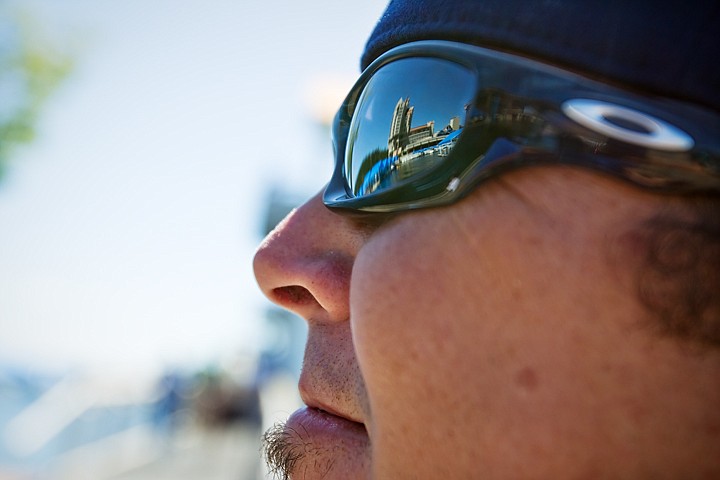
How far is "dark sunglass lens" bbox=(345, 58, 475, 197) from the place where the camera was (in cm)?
129

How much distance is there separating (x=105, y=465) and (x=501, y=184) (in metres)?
11.9

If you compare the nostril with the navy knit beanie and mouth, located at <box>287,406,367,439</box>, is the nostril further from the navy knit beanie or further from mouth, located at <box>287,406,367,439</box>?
the navy knit beanie

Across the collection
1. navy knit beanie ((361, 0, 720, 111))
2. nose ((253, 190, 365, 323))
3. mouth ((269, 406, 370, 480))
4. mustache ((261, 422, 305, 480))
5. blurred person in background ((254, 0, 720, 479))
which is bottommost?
mustache ((261, 422, 305, 480))

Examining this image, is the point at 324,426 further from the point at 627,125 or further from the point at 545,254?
the point at 627,125

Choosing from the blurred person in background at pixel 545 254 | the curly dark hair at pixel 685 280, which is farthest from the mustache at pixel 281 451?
the curly dark hair at pixel 685 280

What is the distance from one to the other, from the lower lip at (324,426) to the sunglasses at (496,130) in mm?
479

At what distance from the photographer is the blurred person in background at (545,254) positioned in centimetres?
111

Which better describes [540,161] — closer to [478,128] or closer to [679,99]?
[478,128]

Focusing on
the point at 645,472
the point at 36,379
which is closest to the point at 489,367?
the point at 645,472

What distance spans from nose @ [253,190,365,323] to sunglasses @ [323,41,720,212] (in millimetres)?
132

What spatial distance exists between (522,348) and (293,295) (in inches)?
28.1

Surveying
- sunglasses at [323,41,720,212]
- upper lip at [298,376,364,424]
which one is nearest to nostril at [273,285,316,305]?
upper lip at [298,376,364,424]

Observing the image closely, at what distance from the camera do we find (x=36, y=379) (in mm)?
31719

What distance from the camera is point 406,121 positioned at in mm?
1375
